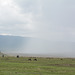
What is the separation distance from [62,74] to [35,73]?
4574 mm

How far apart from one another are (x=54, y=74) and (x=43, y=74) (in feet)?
6.06

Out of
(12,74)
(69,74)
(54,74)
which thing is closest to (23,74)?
(12,74)

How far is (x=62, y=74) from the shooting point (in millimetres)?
33125

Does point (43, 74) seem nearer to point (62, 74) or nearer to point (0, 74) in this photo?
point (62, 74)

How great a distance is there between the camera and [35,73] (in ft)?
110

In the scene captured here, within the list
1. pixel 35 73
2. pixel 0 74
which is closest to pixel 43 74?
pixel 35 73

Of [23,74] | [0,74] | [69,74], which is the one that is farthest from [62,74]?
[0,74]

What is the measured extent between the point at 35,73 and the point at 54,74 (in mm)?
3271

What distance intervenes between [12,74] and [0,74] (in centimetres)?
193

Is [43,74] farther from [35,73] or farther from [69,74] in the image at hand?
[69,74]

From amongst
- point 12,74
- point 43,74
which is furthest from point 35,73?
point 12,74

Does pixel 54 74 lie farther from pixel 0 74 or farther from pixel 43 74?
pixel 0 74

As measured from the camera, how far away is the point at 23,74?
3209 cm

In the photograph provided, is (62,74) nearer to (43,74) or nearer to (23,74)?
(43,74)
